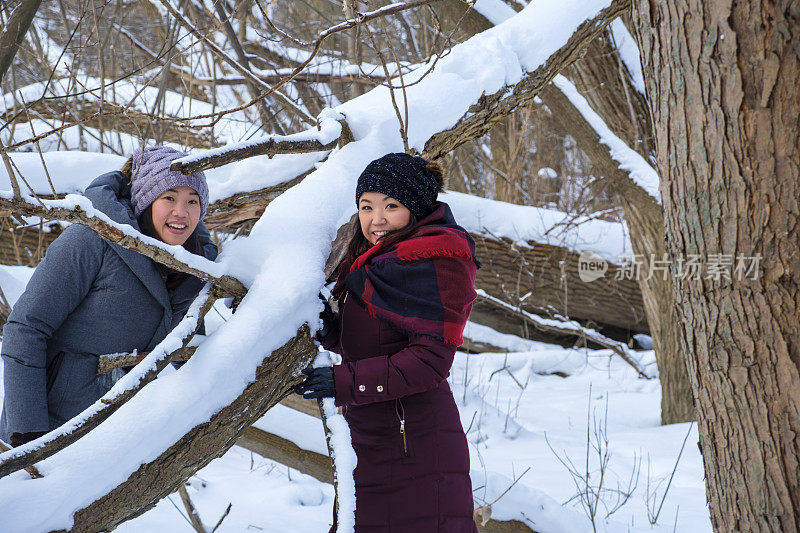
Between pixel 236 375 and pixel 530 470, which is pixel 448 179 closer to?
pixel 236 375

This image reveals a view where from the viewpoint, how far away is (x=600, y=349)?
6.93 m

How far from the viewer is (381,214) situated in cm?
175

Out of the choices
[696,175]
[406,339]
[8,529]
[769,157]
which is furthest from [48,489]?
[769,157]

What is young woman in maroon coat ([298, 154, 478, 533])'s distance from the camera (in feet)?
5.28

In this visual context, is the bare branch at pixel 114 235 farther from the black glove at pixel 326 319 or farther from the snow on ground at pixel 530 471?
the snow on ground at pixel 530 471

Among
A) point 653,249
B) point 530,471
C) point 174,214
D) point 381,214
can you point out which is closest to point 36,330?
point 174,214

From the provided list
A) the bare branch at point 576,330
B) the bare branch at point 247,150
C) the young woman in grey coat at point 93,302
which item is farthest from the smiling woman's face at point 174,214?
the bare branch at point 576,330

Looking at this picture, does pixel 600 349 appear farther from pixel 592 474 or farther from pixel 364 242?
pixel 364 242

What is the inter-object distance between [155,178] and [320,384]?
767 millimetres

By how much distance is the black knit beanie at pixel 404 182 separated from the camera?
172cm

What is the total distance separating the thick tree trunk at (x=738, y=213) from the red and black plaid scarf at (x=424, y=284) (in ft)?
1.69

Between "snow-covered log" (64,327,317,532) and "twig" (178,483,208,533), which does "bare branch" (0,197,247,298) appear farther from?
"twig" (178,483,208,533)

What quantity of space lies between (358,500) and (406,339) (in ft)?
1.52

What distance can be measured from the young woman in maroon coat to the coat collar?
51 centimetres
